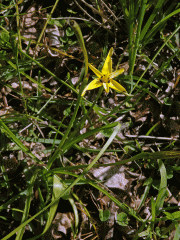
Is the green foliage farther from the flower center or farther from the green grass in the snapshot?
the flower center

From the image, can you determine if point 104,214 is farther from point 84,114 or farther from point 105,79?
point 105,79

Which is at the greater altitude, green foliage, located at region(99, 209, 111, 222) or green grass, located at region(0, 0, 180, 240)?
green grass, located at region(0, 0, 180, 240)

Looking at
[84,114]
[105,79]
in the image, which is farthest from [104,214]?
A: [105,79]

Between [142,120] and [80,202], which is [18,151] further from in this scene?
[142,120]

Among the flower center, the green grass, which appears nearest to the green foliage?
the green grass

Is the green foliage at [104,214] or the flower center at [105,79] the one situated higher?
the flower center at [105,79]

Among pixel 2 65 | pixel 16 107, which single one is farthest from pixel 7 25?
pixel 16 107

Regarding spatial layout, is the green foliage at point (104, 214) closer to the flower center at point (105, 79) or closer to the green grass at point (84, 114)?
the green grass at point (84, 114)

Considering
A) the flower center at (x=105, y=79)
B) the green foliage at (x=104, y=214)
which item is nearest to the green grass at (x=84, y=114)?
the green foliage at (x=104, y=214)
